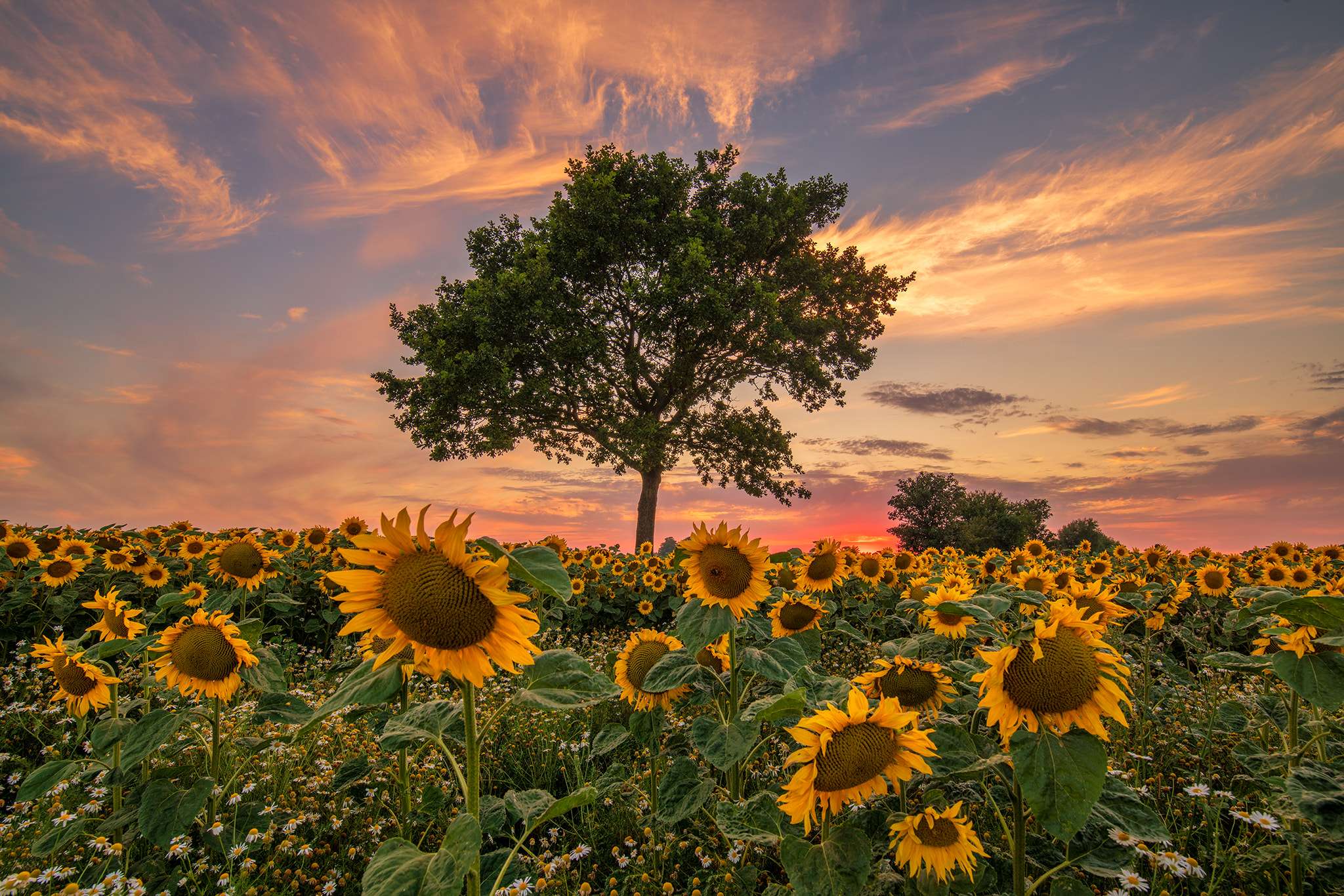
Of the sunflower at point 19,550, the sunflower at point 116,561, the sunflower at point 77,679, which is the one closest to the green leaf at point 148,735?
the sunflower at point 77,679

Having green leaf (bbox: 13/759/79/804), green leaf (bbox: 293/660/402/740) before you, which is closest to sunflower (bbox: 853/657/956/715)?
green leaf (bbox: 293/660/402/740)

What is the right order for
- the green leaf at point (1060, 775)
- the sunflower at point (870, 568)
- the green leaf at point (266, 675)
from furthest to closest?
the sunflower at point (870, 568), the green leaf at point (266, 675), the green leaf at point (1060, 775)

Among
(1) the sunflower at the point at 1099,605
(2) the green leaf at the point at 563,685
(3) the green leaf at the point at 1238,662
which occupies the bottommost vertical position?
(3) the green leaf at the point at 1238,662

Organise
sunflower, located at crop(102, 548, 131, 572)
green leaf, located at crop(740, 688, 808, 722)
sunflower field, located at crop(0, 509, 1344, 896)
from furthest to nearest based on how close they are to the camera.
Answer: sunflower, located at crop(102, 548, 131, 572) < green leaf, located at crop(740, 688, 808, 722) < sunflower field, located at crop(0, 509, 1344, 896)

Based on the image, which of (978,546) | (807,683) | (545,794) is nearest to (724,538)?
(807,683)

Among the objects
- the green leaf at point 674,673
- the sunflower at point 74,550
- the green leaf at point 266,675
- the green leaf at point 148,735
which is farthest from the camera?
the sunflower at point 74,550

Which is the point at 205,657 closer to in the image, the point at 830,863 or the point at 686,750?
the point at 686,750

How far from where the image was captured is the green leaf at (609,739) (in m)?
2.80

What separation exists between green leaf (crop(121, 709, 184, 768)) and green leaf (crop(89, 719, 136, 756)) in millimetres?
39

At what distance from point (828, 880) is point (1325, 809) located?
1.52 meters

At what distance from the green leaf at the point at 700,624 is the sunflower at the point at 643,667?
58cm

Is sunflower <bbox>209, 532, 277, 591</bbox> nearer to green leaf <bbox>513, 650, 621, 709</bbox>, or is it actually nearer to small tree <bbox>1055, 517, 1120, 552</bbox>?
green leaf <bbox>513, 650, 621, 709</bbox>

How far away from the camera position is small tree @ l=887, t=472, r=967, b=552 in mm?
27641

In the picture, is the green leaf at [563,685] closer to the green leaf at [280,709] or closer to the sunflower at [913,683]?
the sunflower at [913,683]
